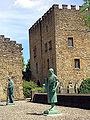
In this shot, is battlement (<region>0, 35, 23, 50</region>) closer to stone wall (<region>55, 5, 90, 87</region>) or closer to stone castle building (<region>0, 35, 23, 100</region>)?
stone castle building (<region>0, 35, 23, 100</region>)

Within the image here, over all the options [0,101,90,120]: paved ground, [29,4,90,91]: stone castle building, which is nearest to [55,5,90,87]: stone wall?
[29,4,90,91]: stone castle building

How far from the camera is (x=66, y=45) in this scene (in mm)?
30438

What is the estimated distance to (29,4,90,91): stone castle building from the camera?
1176 inches

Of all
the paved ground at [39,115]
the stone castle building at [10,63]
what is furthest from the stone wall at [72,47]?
the paved ground at [39,115]

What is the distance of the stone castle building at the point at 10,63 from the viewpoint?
941 inches

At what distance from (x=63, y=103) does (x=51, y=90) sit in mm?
5699

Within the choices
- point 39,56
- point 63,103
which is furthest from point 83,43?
point 63,103

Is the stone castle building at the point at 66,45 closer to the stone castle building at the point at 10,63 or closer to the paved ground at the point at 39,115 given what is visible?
the stone castle building at the point at 10,63

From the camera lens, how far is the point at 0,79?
2377 centimetres

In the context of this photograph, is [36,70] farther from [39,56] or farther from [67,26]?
[67,26]

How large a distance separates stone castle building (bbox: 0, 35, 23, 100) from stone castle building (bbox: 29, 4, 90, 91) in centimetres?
626

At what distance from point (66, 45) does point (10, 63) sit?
864cm

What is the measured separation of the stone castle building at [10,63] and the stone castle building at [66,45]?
20.5 feet

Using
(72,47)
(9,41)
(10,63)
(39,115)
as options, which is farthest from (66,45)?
(39,115)
